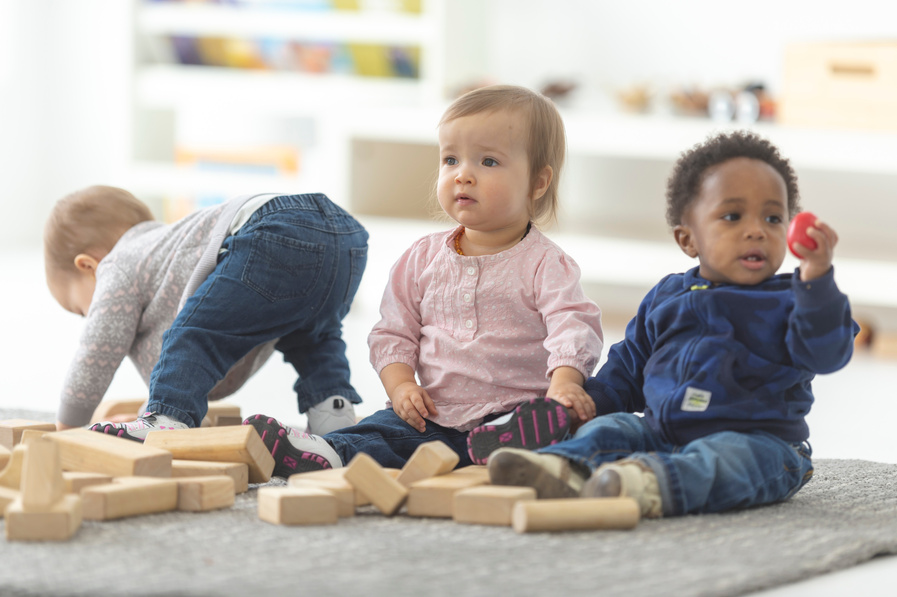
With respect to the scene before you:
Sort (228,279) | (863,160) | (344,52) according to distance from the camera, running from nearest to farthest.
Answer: (228,279) < (863,160) < (344,52)

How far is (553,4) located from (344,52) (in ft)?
2.00

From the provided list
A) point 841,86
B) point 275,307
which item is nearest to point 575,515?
point 275,307

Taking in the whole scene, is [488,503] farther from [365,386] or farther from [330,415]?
[365,386]

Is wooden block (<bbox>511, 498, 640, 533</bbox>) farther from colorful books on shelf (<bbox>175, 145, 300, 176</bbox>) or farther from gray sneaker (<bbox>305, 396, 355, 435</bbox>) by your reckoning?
A: colorful books on shelf (<bbox>175, 145, 300, 176</bbox>)

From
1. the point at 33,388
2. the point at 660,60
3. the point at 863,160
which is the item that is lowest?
the point at 33,388

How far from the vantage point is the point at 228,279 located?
1.36 meters

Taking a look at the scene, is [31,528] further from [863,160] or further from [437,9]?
[437,9]

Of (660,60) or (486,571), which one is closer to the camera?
(486,571)

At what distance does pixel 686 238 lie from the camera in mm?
1201

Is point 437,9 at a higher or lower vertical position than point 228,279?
higher

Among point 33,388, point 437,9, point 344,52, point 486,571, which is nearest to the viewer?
point 486,571

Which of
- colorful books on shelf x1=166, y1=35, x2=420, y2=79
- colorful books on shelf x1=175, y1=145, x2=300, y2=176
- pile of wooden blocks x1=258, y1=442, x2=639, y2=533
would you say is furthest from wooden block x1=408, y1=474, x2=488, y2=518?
colorful books on shelf x1=175, y1=145, x2=300, y2=176

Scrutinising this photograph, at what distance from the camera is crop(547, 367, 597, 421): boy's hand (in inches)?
45.7

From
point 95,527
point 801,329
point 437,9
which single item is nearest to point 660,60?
point 437,9
